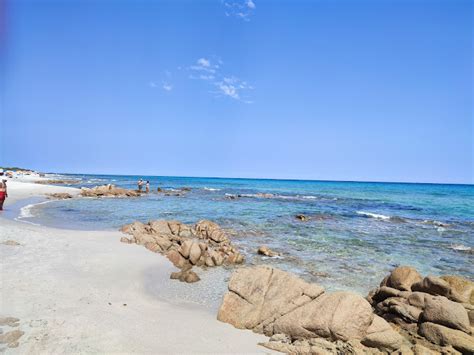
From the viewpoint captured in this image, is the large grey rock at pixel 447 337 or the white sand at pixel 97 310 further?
the large grey rock at pixel 447 337

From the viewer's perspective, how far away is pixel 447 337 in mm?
6965

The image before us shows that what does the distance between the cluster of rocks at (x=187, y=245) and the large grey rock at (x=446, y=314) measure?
7.29 m

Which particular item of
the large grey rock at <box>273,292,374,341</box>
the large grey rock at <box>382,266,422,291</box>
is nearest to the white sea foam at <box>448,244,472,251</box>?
the large grey rock at <box>382,266,422,291</box>

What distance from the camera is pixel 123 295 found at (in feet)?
30.8

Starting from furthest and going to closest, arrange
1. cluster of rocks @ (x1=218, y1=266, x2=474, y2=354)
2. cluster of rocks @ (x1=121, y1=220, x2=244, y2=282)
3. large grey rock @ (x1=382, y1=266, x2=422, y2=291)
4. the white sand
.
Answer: cluster of rocks @ (x1=121, y1=220, x2=244, y2=282), large grey rock @ (x1=382, y1=266, x2=422, y2=291), cluster of rocks @ (x1=218, y1=266, x2=474, y2=354), the white sand

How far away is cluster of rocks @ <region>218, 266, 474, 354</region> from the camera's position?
6660 millimetres

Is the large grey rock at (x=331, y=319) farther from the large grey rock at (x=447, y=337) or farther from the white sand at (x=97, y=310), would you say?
the large grey rock at (x=447, y=337)

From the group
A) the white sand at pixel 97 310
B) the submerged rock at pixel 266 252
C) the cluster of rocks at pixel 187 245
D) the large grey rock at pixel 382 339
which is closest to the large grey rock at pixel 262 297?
the white sand at pixel 97 310

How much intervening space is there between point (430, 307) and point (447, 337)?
79cm

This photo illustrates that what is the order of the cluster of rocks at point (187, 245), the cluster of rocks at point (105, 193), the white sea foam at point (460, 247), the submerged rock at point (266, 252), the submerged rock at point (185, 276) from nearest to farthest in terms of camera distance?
1. the submerged rock at point (185, 276)
2. the cluster of rocks at point (187, 245)
3. the submerged rock at point (266, 252)
4. the white sea foam at point (460, 247)
5. the cluster of rocks at point (105, 193)

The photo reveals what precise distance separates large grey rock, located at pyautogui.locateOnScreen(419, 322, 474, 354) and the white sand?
12.5 ft

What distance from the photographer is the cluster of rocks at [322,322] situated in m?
6.66

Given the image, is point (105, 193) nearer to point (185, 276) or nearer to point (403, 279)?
point (185, 276)

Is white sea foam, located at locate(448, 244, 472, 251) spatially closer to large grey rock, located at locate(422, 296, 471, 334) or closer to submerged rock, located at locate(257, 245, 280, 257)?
submerged rock, located at locate(257, 245, 280, 257)
